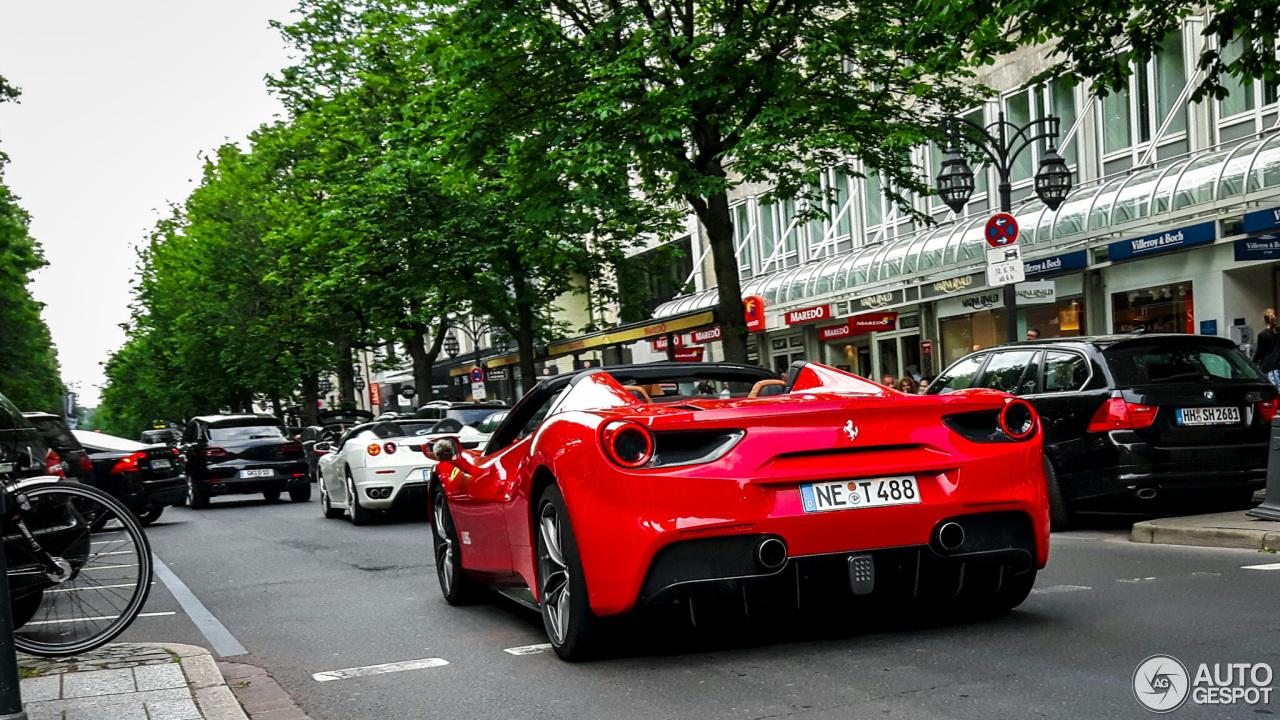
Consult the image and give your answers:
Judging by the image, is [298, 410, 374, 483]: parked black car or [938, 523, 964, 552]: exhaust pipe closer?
[938, 523, 964, 552]: exhaust pipe

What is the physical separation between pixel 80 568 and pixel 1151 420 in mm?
7402

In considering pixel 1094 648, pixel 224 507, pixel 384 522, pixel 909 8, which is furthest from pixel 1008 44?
pixel 224 507

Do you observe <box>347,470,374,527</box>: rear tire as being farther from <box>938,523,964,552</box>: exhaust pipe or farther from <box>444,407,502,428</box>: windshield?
<box>938,523,964,552</box>: exhaust pipe

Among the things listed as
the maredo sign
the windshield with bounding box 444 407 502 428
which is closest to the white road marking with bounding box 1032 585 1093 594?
the windshield with bounding box 444 407 502 428

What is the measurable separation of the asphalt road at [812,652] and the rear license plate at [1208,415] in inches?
60.6

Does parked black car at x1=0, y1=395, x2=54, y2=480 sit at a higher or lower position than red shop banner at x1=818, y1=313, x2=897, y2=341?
lower

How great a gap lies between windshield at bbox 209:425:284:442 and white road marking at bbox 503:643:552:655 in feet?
61.5

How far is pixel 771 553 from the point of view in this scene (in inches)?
213

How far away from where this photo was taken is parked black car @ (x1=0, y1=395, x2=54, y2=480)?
6.89m

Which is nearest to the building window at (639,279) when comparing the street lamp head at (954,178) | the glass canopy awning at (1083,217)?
the glass canopy awning at (1083,217)

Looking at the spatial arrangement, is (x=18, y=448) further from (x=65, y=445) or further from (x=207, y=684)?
(x=65, y=445)

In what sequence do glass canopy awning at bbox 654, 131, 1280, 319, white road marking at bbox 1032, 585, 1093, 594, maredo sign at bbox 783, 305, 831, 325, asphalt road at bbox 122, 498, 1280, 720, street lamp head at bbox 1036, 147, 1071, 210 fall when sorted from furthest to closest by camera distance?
maredo sign at bbox 783, 305, 831, 325
glass canopy awning at bbox 654, 131, 1280, 319
street lamp head at bbox 1036, 147, 1071, 210
white road marking at bbox 1032, 585, 1093, 594
asphalt road at bbox 122, 498, 1280, 720

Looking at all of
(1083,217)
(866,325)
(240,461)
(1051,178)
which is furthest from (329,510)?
(866,325)

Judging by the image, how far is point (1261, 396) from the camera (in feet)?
34.6
